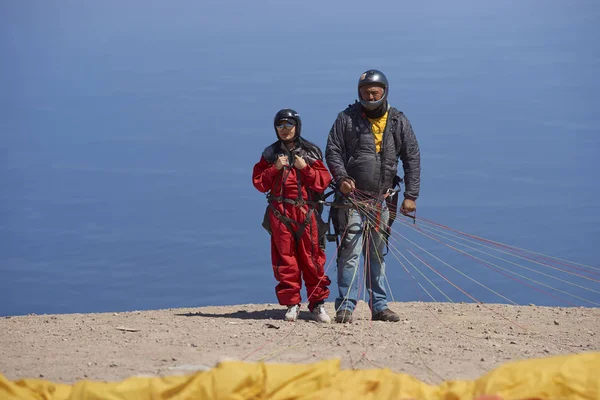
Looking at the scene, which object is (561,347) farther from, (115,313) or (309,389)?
(115,313)

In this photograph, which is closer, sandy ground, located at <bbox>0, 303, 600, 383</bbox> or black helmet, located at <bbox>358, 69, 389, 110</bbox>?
sandy ground, located at <bbox>0, 303, 600, 383</bbox>

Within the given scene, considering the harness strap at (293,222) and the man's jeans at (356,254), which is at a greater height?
the harness strap at (293,222)

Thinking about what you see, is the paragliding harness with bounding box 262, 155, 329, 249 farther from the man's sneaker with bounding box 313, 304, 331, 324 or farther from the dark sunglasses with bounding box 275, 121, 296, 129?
the man's sneaker with bounding box 313, 304, 331, 324

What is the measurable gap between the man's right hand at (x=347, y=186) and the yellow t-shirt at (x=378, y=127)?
334 mm

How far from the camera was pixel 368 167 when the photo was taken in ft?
21.2

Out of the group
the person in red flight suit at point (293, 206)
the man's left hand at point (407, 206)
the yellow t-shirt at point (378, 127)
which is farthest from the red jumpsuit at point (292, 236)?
the man's left hand at point (407, 206)

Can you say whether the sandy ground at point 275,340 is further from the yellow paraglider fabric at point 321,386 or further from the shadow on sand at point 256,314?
the yellow paraglider fabric at point 321,386

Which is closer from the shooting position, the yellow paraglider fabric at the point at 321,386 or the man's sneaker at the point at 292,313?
the yellow paraglider fabric at the point at 321,386

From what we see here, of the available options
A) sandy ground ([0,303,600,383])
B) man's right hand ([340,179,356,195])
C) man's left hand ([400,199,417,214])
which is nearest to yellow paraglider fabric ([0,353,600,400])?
sandy ground ([0,303,600,383])

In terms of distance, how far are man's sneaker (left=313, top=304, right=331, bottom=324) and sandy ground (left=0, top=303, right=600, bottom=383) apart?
69 millimetres

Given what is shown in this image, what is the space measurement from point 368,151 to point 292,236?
737mm

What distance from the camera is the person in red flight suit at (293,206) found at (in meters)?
6.34

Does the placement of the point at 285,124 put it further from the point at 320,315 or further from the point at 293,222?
the point at 320,315

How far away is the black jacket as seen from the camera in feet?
21.2
